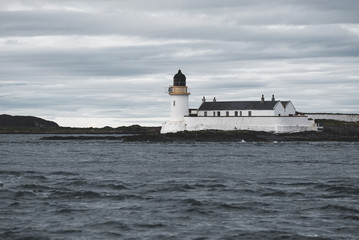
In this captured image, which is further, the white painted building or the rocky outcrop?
the rocky outcrop

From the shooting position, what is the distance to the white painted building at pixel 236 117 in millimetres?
71500

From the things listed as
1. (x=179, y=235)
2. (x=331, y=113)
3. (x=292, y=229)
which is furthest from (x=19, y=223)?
(x=331, y=113)

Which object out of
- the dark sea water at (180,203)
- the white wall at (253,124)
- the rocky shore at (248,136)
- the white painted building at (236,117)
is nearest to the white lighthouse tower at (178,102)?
the white painted building at (236,117)

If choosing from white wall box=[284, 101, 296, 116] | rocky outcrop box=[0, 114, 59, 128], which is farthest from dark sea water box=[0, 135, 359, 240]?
rocky outcrop box=[0, 114, 59, 128]

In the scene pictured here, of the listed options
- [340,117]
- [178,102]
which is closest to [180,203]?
[178,102]

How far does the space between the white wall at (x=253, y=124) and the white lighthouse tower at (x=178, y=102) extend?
956mm

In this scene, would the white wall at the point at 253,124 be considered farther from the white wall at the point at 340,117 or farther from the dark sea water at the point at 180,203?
the dark sea water at the point at 180,203

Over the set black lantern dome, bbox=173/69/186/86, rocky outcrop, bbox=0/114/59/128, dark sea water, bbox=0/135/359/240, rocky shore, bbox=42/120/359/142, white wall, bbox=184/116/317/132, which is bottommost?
dark sea water, bbox=0/135/359/240

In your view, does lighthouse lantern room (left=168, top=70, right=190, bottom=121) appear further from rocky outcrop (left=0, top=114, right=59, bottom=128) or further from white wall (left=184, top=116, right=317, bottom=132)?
rocky outcrop (left=0, top=114, right=59, bottom=128)

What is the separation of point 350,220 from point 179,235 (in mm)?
5322

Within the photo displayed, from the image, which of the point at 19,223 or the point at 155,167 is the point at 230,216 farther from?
the point at 155,167

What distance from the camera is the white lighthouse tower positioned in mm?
73312

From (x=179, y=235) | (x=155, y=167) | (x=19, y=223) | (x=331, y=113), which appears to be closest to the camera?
(x=179, y=235)

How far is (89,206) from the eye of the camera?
1920 centimetres
